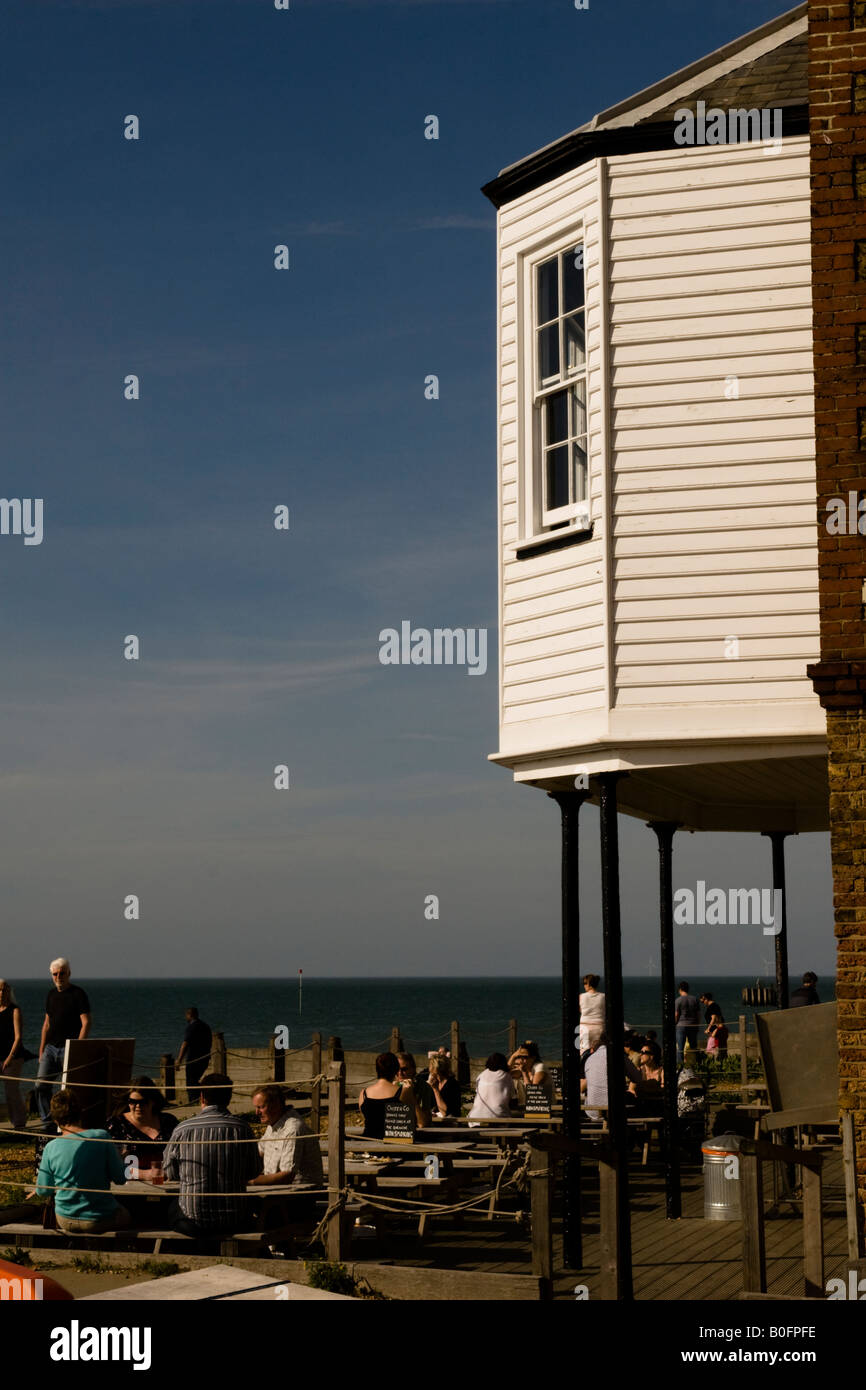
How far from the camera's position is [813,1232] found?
8781 mm

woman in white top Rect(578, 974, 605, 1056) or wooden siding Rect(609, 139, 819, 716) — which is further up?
wooden siding Rect(609, 139, 819, 716)

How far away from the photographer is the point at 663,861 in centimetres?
1516

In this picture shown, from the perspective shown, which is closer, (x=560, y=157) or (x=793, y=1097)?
(x=793, y=1097)

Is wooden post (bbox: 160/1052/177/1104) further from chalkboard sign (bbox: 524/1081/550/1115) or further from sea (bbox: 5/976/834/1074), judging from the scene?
sea (bbox: 5/976/834/1074)

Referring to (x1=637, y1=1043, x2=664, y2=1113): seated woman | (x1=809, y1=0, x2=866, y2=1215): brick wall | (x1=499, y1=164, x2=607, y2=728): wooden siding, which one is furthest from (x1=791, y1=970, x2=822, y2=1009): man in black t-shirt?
(x1=809, y1=0, x2=866, y2=1215): brick wall

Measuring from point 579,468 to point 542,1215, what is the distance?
6.36m

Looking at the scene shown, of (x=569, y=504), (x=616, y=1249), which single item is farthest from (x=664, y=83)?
(x=616, y=1249)

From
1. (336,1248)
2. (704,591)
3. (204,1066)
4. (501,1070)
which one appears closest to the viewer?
(336,1248)

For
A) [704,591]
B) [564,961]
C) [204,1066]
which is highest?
[704,591]

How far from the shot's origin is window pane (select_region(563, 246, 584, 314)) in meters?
12.9

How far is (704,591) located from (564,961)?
3285mm

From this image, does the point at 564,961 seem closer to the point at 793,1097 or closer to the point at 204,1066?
the point at 793,1097

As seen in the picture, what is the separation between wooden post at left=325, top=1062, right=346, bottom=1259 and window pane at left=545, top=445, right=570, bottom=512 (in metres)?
5.08
